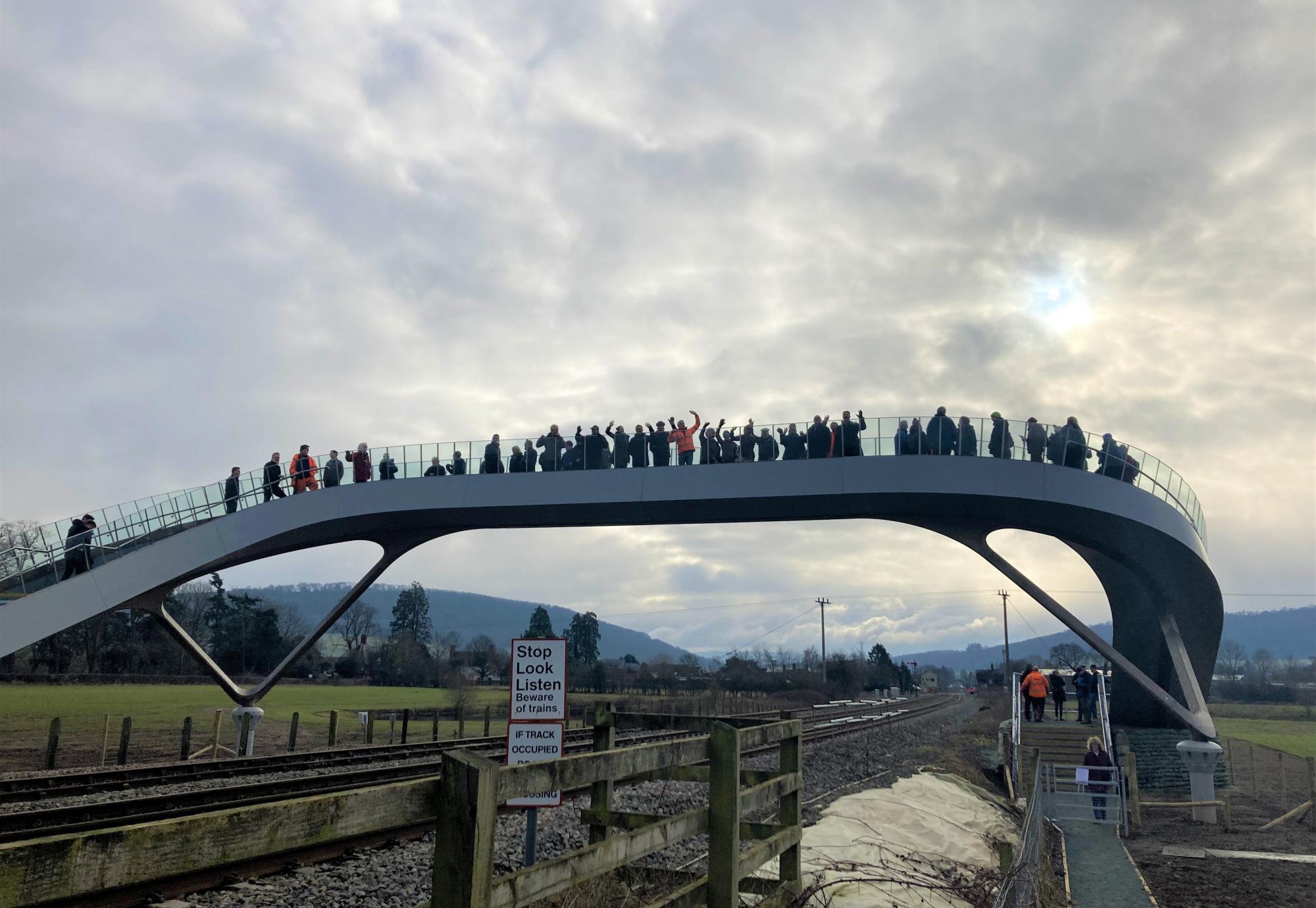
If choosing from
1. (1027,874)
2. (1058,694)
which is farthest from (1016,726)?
(1027,874)

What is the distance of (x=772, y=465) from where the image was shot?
2561cm

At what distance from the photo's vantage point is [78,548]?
24969mm

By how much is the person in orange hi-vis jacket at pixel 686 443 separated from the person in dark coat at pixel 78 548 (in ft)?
51.6

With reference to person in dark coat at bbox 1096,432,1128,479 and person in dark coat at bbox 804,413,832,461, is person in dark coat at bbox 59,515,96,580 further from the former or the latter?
person in dark coat at bbox 1096,432,1128,479

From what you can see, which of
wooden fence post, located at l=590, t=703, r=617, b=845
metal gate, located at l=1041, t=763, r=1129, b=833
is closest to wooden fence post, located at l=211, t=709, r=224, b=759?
wooden fence post, located at l=590, t=703, r=617, b=845

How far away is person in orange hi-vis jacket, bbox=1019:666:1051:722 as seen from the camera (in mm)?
25188

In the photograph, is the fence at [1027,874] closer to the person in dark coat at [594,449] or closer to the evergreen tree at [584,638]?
the person in dark coat at [594,449]

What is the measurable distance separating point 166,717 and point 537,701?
116ft

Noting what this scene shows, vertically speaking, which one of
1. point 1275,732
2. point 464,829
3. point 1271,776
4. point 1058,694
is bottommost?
point 1275,732

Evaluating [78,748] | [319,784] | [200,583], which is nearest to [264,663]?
[200,583]

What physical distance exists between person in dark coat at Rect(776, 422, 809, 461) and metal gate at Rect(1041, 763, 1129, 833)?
375 inches

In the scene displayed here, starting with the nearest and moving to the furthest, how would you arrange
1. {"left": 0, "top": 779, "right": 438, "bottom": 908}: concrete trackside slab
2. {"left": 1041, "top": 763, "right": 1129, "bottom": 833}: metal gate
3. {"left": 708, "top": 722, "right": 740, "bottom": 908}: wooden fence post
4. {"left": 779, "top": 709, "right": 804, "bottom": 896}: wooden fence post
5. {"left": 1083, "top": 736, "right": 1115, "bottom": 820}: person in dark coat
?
{"left": 0, "top": 779, "right": 438, "bottom": 908}: concrete trackside slab
{"left": 708, "top": 722, "right": 740, "bottom": 908}: wooden fence post
{"left": 779, "top": 709, "right": 804, "bottom": 896}: wooden fence post
{"left": 1041, "top": 763, "right": 1129, "bottom": 833}: metal gate
{"left": 1083, "top": 736, "right": 1115, "bottom": 820}: person in dark coat

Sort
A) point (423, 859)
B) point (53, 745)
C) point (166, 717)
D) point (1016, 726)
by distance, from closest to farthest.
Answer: point (423, 859)
point (53, 745)
point (1016, 726)
point (166, 717)

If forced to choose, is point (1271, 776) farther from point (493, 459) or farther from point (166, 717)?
point (166, 717)
